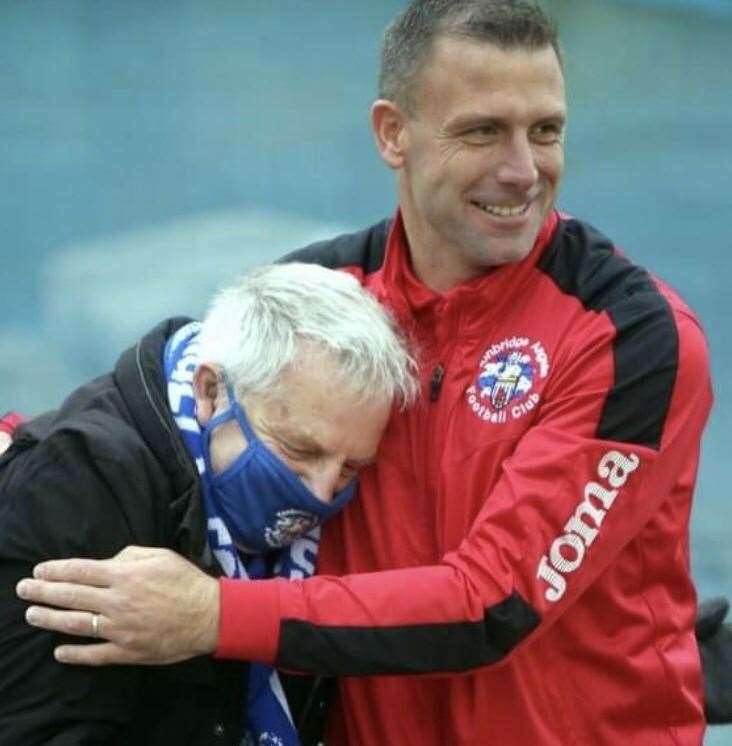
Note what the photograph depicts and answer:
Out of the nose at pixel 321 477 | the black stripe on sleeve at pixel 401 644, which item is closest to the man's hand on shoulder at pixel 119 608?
the black stripe on sleeve at pixel 401 644

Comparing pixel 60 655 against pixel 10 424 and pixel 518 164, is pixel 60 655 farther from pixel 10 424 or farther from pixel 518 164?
pixel 518 164

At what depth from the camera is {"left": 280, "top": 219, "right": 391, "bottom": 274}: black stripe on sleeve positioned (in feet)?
9.82

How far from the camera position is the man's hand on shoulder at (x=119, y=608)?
2.52m

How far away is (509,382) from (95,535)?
1.93ft

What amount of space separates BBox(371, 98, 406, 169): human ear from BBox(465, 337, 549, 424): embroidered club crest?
375 mm

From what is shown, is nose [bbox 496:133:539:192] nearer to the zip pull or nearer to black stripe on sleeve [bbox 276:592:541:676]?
the zip pull

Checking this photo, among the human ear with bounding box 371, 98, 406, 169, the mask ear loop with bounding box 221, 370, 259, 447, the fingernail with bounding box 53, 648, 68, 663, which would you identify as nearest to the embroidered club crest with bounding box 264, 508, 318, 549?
the mask ear loop with bounding box 221, 370, 259, 447

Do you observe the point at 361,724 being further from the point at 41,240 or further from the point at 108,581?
the point at 41,240

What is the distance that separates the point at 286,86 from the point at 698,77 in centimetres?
110

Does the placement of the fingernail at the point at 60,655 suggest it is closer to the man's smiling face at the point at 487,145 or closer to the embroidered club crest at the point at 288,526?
the embroidered club crest at the point at 288,526

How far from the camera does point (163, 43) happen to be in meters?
5.18

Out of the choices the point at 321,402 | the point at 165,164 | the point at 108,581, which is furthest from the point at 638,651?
the point at 165,164

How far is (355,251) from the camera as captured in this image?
9.87 ft

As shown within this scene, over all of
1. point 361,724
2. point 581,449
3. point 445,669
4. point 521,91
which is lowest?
point 361,724
